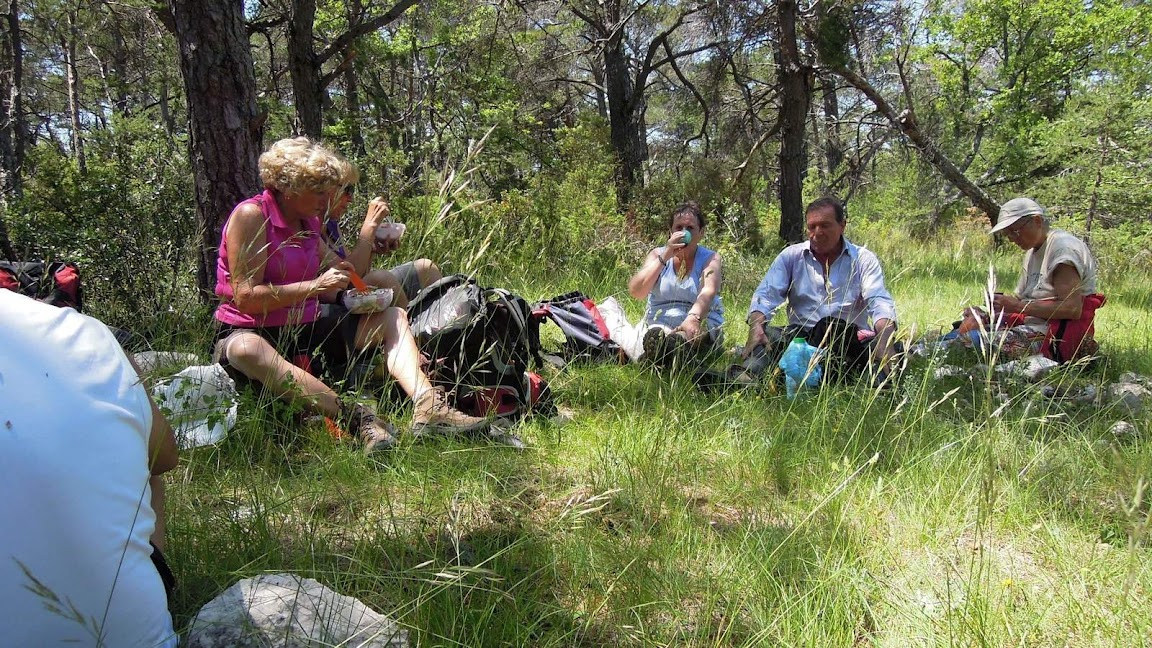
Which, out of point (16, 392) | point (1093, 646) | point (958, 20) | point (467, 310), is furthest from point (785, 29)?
point (958, 20)

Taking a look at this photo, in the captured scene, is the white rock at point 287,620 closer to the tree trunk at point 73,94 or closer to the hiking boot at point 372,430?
the hiking boot at point 372,430

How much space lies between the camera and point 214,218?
123 inches

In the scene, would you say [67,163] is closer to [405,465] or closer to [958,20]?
[405,465]

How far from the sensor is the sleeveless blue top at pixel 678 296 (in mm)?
3644

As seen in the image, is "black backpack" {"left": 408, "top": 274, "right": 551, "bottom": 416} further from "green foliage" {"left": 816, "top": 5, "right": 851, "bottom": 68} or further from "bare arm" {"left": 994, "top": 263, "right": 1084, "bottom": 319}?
"green foliage" {"left": 816, "top": 5, "right": 851, "bottom": 68}

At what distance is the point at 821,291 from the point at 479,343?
1.88 metres

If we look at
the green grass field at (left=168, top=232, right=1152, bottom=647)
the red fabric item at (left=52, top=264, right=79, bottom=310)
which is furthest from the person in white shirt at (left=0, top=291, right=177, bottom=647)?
the red fabric item at (left=52, top=264, right=79, bottom=310)

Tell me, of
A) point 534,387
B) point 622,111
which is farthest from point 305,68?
point 622,111

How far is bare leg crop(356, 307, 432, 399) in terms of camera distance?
247 centimetres

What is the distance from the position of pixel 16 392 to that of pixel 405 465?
3.69ft

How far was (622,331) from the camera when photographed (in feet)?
11.8

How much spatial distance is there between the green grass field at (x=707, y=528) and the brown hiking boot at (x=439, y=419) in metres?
0.08

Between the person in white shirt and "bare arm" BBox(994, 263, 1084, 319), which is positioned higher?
the person in white shirt

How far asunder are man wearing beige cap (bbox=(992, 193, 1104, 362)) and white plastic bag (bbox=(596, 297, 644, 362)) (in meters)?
1.85
